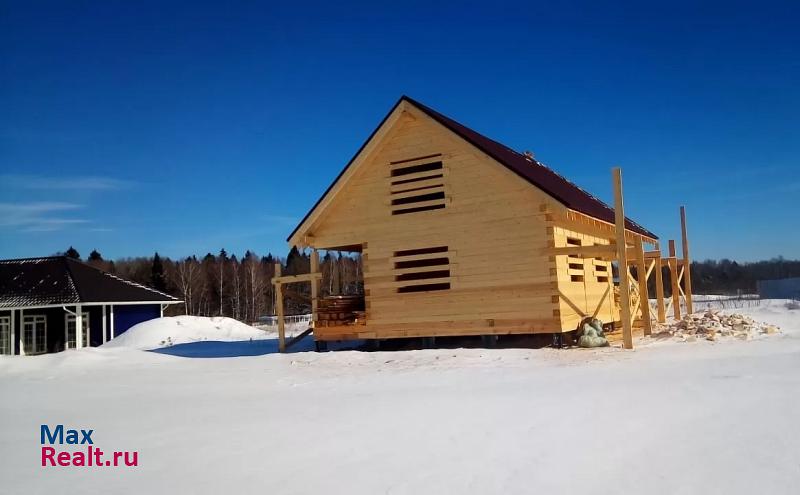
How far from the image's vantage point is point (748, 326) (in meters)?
17.3

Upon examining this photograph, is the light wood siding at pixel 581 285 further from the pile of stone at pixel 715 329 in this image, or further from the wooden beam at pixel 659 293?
the wooden beam at pixel 659 293

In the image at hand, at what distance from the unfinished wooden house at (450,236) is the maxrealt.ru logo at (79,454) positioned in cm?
1006

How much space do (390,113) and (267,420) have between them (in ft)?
35.7

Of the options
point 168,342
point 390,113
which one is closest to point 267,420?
point 390,113

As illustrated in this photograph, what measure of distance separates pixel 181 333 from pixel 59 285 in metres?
8.24

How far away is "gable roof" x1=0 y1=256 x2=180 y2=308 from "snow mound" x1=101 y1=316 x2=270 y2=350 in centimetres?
345

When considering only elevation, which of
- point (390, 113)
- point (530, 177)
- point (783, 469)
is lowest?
point (783, 469)

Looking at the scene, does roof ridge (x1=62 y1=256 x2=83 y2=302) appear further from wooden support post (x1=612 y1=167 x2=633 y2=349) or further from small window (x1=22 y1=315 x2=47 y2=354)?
wooden support post (x1=612 y1=167 x2=633 y2=349)

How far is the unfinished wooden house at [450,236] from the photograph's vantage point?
51.1ft

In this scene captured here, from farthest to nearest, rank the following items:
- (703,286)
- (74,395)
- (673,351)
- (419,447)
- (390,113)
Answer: (703,286) → (390,113) → (673,351) → (74,395) → (419,447)

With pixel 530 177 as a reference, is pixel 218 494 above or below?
below

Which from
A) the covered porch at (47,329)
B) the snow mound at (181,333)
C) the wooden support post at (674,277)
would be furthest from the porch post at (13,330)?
the wooden support post at (674,277)

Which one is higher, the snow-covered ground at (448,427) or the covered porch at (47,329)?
the covered porch at (47,329)

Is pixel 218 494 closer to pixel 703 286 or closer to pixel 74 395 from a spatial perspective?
pixel 74 395
